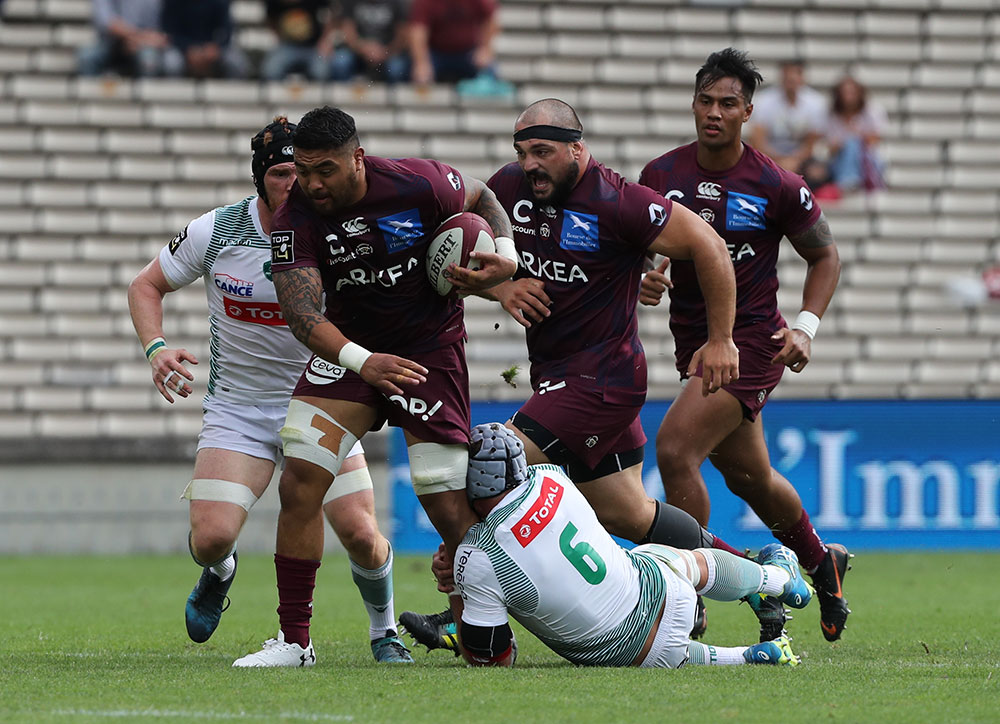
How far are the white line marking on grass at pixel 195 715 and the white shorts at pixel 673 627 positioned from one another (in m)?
1.57

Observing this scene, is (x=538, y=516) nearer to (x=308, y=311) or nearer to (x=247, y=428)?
(x=308, y=311)

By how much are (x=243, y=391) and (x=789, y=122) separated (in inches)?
432

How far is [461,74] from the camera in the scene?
1736 centimetres

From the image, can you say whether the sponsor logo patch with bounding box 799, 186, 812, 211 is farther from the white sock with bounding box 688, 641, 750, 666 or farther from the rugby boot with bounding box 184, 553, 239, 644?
the rugby boot with bounding box 184, 553, 239, 644

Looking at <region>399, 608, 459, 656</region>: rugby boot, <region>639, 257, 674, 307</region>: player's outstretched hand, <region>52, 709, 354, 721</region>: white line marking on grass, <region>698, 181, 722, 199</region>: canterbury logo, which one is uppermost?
<region>698, 181, 722, 199</region>: canterbury logo

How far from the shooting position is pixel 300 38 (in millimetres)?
16859

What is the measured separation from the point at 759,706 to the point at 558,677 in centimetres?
88

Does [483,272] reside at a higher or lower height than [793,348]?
higher

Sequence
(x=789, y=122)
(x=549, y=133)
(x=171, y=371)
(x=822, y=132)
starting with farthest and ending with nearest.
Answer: (x=822, y=132) < (x=789, y=122) < (x=549, y=133) < (x=171, y=371)

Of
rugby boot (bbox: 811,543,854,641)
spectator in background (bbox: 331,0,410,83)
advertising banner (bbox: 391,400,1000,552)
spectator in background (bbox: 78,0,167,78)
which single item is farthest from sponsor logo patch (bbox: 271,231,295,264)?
spectator in background (bbox: 78,0,167,78)

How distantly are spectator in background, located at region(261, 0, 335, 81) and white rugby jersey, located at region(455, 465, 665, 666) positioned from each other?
1183 cm

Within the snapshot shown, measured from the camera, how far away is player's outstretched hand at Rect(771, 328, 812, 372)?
22.6 ft

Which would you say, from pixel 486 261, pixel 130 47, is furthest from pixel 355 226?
pixel 130 47

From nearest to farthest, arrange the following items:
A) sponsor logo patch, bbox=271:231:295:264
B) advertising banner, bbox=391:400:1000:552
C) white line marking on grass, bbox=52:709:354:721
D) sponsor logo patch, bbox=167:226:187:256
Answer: white line marking on grass, bbox=52:709:354:721 → sponsor logo patch, bbox=271:231:295:264 → sponsor logo patch, bbox=167:226:187:256 → advertising banner, bbox=391:400:1000:552
